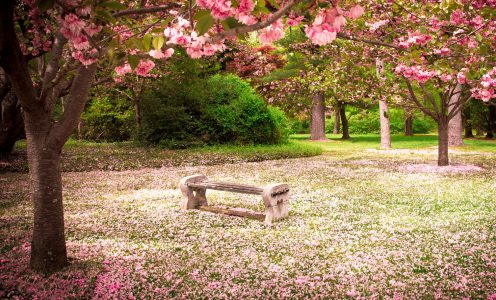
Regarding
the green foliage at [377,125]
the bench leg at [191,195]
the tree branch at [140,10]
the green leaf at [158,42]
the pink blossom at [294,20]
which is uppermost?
the tree branch at [140,10]

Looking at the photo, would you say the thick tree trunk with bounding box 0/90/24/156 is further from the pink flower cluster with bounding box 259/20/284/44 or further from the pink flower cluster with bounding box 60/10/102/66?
the pink flower cluster with bounding box 259/20/284/44

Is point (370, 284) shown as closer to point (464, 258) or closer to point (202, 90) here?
point (464, 258)

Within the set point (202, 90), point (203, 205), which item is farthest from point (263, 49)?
point (203, 205)

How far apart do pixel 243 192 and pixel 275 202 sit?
64 centimetres

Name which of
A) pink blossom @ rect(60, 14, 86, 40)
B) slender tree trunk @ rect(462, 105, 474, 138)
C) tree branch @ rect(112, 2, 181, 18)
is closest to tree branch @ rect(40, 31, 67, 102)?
tree branch @ rect(112, 2, 181, 18)

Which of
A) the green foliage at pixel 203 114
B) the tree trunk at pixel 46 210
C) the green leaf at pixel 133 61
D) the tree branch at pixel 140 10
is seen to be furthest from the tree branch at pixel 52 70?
the green foliage at pixel 203 114

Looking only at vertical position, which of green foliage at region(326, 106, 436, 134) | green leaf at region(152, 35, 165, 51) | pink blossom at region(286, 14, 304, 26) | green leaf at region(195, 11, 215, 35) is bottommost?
green foliage at region(326, 106, 436, 134)

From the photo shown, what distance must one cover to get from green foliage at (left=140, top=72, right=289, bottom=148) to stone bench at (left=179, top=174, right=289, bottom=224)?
44.8ft

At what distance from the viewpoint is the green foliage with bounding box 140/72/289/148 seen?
896 inches

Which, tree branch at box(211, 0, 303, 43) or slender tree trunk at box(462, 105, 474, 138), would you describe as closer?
tree branch at box(211, 0, 303, 43)

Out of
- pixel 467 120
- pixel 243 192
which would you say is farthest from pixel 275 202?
pixel 467 120

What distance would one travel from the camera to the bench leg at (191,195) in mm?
8859

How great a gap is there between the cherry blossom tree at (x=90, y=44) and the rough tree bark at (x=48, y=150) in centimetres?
1

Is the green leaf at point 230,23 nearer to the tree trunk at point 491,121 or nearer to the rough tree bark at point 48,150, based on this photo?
the rough tree bark at point 48,150
